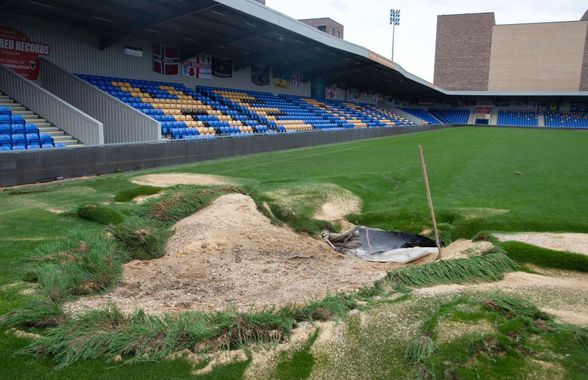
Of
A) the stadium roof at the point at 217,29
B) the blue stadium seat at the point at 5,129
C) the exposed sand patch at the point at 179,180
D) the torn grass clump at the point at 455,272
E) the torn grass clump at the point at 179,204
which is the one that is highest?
the stadium roof at the point at 217,29

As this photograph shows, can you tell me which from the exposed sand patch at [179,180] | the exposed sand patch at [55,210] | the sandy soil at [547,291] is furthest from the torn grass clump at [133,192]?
the sandy soil at [547,291]

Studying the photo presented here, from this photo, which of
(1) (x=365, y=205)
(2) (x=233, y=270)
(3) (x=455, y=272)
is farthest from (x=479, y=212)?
(2) (x=233, y=270)

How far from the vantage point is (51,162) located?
1081 cm

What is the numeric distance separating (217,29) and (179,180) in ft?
36.4

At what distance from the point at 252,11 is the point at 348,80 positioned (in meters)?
25.7

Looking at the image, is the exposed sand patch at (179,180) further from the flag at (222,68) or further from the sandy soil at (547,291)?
the flag at (222,68)

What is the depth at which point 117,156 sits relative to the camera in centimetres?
1265

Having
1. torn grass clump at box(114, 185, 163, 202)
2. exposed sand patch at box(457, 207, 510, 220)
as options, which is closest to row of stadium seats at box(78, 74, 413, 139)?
torn grass clump at box(114, 185, 163, 202)

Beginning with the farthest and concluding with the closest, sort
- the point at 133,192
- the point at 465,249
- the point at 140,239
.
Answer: the point at 133,192 < the point at 140,239 < the point at 465,249

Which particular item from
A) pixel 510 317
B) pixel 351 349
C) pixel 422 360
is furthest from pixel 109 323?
pixel 510 317

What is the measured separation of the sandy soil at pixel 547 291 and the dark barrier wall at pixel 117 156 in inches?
369

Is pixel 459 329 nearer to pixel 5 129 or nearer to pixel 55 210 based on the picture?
pixel 55 210

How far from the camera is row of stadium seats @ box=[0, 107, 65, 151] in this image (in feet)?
36.7

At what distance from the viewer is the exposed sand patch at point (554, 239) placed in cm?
541
